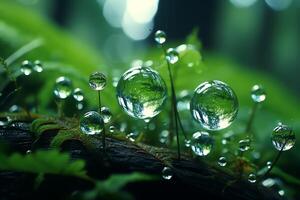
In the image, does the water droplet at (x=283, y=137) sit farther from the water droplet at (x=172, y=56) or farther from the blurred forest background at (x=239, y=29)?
the blurred forest background at (x=239, y=29)

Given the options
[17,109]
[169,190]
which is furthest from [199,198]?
[17,109]

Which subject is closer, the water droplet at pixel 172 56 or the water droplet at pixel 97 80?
the water droplet at pixel 97 80

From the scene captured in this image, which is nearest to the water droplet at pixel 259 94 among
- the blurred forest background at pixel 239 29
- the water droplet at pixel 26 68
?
the water droplet at pixel 26 68

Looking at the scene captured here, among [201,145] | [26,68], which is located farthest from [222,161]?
[26,68]

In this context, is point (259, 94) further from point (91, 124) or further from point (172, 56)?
point (91, 124)

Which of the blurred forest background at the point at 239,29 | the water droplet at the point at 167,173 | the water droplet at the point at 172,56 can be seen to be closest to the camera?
the water droplet at the point at 167,173

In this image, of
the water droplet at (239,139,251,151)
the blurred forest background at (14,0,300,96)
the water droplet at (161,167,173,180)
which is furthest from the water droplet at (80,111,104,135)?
the blurred forest background at (14,0,300,96)
